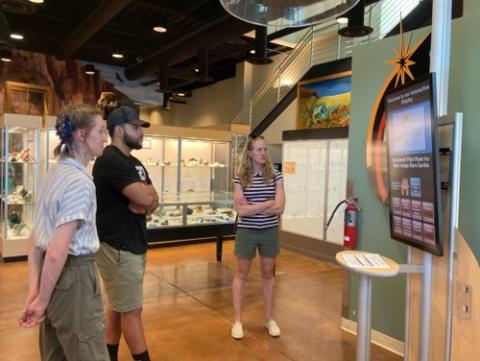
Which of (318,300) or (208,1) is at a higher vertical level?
(208,1)

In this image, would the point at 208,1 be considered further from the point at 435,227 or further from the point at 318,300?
the point at 435,227

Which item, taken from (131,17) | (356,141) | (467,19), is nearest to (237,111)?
(131,17)

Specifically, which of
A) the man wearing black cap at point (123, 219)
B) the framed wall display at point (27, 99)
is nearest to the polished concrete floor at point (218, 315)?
the man wearing black cap at point (123, 219)

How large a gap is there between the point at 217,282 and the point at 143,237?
2.63m

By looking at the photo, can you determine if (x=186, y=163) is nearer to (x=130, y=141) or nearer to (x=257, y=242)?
(x=257, y=242)

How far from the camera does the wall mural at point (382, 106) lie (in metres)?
2.86

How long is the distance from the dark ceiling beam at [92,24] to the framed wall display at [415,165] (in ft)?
14.9

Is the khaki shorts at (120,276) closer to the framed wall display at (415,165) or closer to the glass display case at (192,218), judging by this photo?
the framed wall display at (415,165)

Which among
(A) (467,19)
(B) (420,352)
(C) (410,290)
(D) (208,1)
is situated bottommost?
(B) (420,352)

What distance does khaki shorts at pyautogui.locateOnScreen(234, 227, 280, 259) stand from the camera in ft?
10.3

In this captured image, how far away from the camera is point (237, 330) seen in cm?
325

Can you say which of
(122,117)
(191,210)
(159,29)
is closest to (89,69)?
(159,29)

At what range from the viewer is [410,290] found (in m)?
2.43

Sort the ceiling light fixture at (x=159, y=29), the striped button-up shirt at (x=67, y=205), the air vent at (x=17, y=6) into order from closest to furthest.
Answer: the striped button-up shirt at (x=67, y=205) → the air vent at (x=17, y=6) → the ceiling light fixture at (x=159, y=29)
